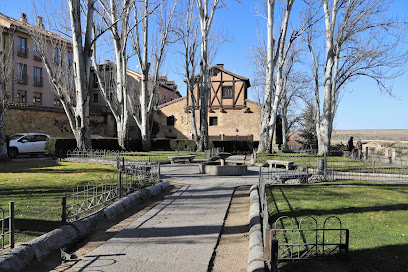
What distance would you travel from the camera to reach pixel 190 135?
1587 inches

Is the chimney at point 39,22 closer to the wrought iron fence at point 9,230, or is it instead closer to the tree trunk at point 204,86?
the tree trunk at point 204,86

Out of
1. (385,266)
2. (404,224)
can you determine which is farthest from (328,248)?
(404,224)

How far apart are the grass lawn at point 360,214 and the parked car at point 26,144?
1670 centimetres

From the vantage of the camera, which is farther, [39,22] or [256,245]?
[39,22]

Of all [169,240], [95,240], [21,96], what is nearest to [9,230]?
[95,240]

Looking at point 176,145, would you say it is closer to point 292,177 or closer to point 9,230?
point 292,177

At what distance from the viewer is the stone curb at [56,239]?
3.86 meters

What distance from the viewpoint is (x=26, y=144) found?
67.2 ft

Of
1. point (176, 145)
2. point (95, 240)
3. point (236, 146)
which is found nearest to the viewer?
point (95, 240)

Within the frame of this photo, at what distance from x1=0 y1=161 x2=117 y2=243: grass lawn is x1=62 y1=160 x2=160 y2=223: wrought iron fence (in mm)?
254

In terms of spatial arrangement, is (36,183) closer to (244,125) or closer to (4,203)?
(4,203)

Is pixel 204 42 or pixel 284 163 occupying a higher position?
pixel 204 42

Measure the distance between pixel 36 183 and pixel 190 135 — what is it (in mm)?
31232

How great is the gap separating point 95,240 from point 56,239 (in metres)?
0.64
